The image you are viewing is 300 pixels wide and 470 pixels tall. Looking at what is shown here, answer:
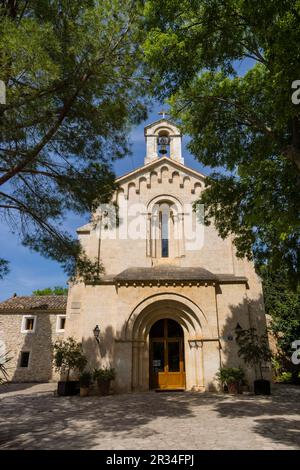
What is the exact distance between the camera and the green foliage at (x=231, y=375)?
12133 mm

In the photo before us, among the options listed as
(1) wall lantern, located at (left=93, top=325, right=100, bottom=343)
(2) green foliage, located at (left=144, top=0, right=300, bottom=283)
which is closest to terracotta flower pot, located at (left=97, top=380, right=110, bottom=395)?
(1) wall lantern, located at (left=93, top=325, right=100, bottom=343)

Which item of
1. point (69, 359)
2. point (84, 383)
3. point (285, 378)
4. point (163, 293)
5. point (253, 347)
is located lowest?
point (285, 378)

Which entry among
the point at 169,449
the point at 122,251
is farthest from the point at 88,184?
the point at 122,251

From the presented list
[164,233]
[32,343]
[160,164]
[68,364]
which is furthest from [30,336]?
[160,164]

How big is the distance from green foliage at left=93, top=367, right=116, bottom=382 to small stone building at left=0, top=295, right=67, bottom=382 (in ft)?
33.0

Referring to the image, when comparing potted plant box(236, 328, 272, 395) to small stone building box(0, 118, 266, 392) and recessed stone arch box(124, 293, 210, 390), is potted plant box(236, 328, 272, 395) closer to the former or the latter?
small stone building box(0, 118, 266, 392)

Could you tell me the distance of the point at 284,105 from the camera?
19.7 feet

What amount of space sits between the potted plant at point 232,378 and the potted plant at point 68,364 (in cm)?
552

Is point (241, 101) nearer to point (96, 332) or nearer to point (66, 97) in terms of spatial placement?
point (66, 97)

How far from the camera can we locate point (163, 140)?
58.9ft

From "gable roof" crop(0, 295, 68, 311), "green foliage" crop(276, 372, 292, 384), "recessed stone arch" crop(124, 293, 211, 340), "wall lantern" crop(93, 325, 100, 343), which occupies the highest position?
"gable roof" crop(0, 295, 68, 311)

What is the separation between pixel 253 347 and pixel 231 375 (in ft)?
4.53

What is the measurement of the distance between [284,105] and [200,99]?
10.0 ft

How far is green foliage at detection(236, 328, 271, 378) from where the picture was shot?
1226 centimetres
